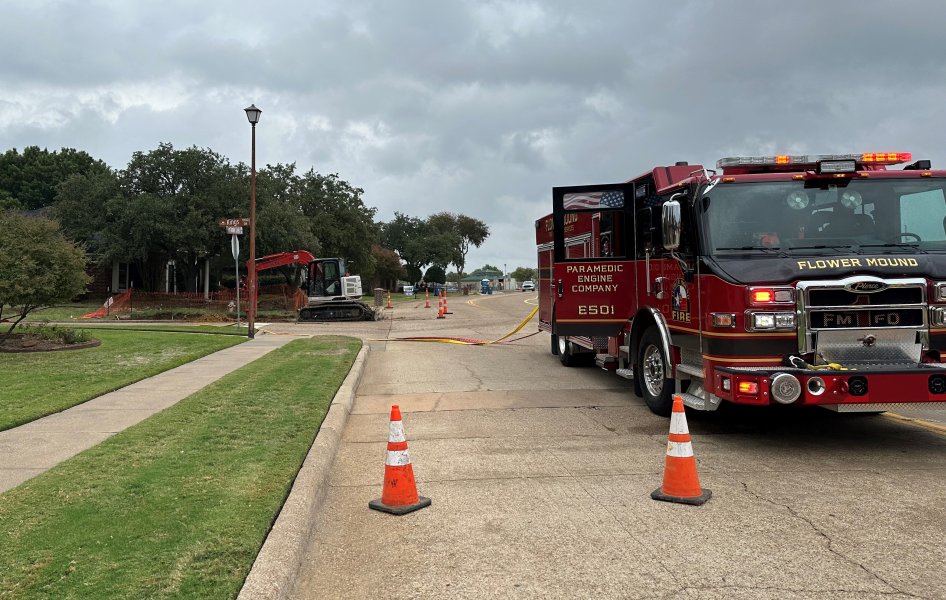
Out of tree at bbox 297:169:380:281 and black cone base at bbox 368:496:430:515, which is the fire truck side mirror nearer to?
black cone base at bbox 368:496:430:515

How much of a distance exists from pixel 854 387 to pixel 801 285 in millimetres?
999

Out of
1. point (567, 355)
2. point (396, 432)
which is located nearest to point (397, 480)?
point (396, 432)

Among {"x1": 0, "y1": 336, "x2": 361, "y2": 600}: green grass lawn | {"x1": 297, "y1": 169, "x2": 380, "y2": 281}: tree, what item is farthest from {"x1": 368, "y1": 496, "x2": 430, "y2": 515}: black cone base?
{"x1": 297, "y1": 169, "x2": 380, "y2": 281}: tree

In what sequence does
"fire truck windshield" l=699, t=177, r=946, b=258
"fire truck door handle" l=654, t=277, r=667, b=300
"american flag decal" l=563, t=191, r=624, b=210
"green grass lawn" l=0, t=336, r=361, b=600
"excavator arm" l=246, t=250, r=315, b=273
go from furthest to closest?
1. "excavator arm" l=246, t=250, r=315, b=273
2. "american flag decal" l=563, t=191, r=624, b=210
3. "fire truck door handle" l=654, t=277, r=667, b=300
4. "fire truck windshield" l=699, t=177, r=946, b=258
5. "green grass lawn" l=0, t=336, r=361, b=600

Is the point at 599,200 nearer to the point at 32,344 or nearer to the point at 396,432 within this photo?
the point at 396,432

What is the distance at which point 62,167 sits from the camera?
203 feet

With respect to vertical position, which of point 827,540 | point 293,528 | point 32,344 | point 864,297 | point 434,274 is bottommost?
point 827,540

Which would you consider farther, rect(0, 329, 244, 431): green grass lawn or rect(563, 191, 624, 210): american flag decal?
rect(563, 191, 624, 210): american flag decal

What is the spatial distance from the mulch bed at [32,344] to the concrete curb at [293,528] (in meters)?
9.45

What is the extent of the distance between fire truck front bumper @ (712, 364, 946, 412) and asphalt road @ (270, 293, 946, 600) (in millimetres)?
585

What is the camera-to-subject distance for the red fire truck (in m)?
6.23

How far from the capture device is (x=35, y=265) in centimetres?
1301

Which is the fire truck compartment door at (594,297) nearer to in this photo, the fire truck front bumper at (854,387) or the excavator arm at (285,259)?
the fire truck front bumper at (854,387)

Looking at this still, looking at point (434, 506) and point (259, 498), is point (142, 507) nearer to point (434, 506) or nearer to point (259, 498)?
point (259, 498)
